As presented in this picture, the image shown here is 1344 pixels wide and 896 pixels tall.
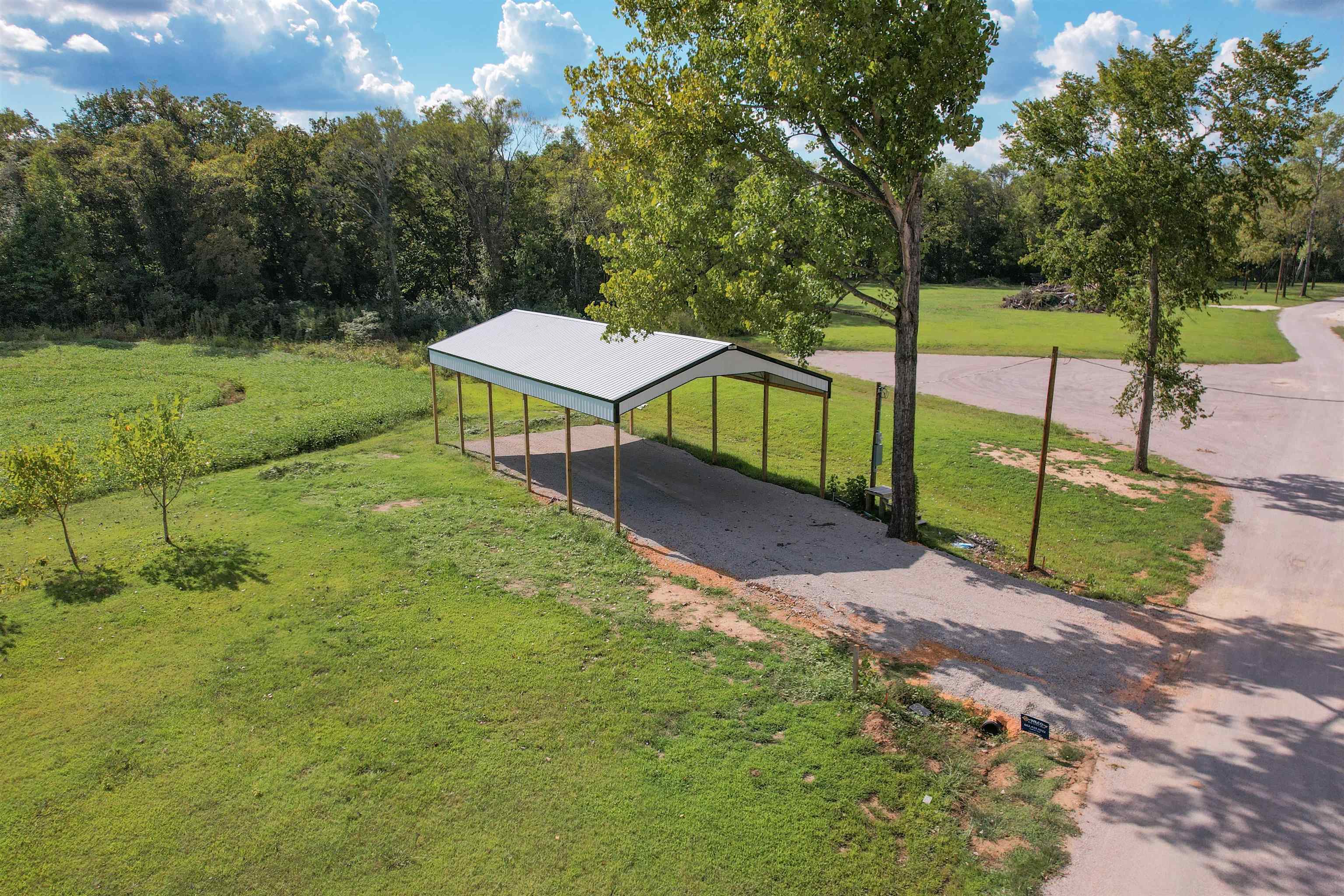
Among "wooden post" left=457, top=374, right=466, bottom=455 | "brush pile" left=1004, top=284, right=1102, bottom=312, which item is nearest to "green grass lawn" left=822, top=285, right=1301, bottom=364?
"brush pile" left=1004, top=284, right=1102, bottom=312

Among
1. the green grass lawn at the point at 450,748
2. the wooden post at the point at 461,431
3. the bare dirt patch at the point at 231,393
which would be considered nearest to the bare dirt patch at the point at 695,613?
the green grass lawn at the point at 450,748

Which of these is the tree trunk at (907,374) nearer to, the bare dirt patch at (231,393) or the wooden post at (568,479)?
the wooden post at (568,479)

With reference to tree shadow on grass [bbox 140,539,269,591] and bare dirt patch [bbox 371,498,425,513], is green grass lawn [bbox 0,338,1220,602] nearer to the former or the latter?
bare dirt patch [bbox 371,498,425,513]

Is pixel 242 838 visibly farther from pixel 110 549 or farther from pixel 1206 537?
pixel 1206 537

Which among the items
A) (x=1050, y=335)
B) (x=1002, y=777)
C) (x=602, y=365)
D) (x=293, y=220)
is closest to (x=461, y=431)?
(x=602, y=365)

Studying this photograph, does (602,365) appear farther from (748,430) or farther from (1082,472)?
(1082,472)

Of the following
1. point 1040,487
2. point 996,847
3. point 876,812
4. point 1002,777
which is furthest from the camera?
point 1040,487
